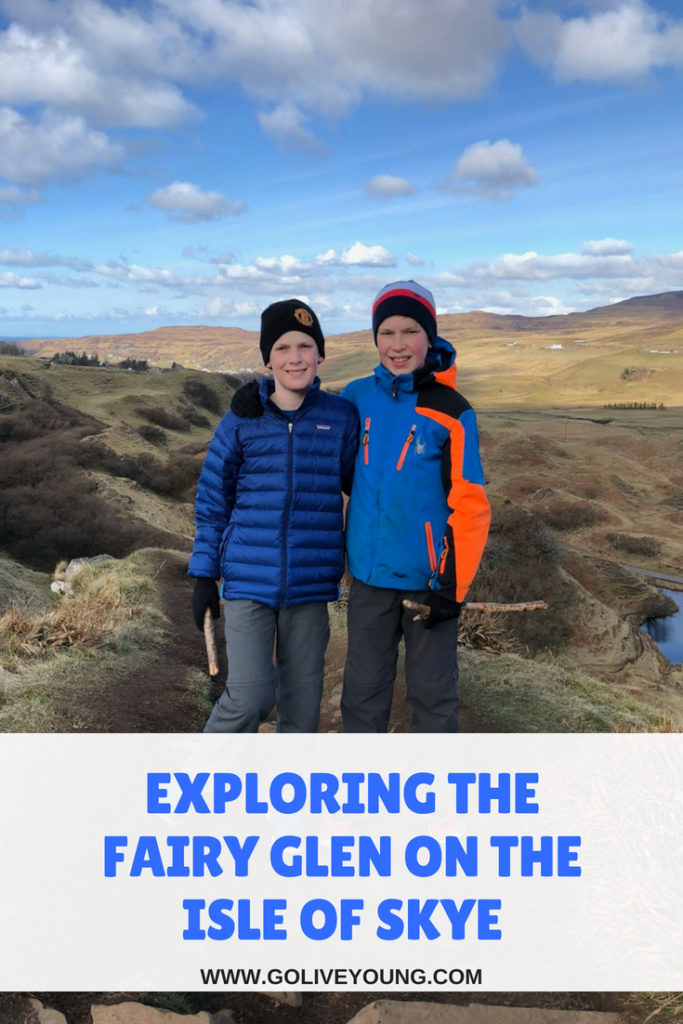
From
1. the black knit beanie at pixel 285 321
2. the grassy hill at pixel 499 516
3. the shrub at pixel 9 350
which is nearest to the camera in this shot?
the black knit beanie at pixel 285 321

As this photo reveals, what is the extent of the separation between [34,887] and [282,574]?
1770 mm

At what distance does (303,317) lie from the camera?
3.45 meters

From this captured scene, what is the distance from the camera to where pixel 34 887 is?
10.5 ft

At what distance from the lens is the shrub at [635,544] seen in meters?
26.2

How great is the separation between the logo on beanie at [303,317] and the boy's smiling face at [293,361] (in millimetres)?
52

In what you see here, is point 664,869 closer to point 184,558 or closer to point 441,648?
point 441,648

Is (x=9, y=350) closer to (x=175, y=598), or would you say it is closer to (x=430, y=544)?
(x=175, y=598)

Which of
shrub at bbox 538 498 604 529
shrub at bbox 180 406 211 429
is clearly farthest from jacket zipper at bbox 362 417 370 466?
shrub at bbox 180 406 211 429

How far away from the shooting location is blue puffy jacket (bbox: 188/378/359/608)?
3.40 metres

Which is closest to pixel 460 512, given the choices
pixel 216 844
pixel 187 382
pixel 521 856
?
pixel 521 856

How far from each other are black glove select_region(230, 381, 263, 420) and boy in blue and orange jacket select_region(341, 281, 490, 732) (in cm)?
52

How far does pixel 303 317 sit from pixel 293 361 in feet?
0.76

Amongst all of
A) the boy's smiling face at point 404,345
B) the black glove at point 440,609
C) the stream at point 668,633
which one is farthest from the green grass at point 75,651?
the stream at point 668,633

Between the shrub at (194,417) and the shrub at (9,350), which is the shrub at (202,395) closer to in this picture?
the shrub at (194,417)
